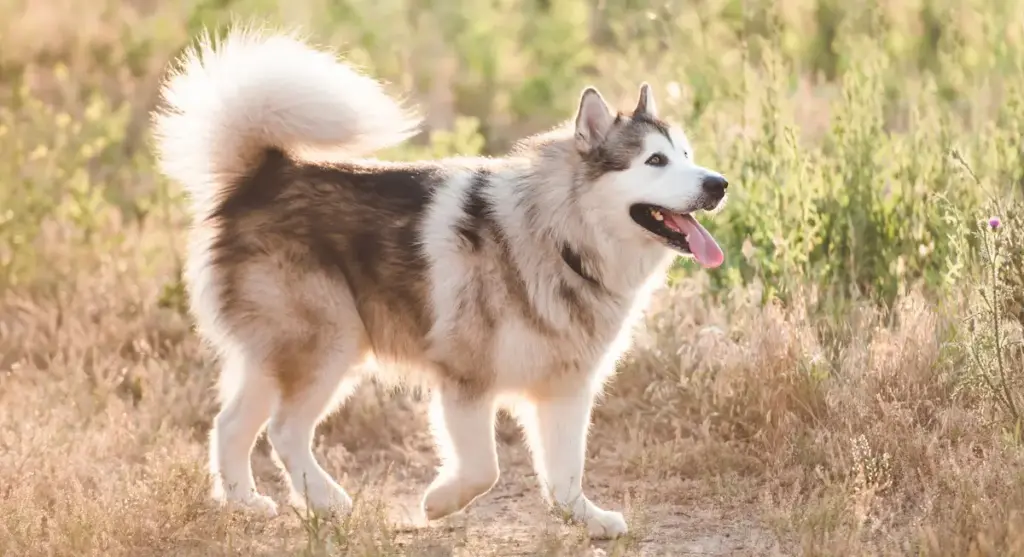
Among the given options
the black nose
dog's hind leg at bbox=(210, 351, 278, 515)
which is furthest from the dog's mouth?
dog's hind leg at bbox=(210, 351, 278, 515)

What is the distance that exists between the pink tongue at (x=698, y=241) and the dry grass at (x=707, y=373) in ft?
2.74

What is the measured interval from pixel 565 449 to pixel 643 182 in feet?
3.14

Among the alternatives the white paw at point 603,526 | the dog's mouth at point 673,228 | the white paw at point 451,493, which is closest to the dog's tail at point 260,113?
the dog's mouth at point 673,228

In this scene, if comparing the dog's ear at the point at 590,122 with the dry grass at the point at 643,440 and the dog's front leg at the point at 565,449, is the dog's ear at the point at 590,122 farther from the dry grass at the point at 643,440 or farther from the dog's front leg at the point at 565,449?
the dry grass at the point at 643,440

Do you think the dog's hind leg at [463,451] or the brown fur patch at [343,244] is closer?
the dog's hind leg at [463,451]

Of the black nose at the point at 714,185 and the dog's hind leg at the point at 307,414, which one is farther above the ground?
the black nose at the point at 714,185

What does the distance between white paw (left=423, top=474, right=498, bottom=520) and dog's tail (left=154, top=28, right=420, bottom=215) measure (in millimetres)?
1245

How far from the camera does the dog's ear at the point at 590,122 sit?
446cm

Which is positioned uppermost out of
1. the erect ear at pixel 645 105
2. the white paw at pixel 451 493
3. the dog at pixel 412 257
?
the erect ear at pixel 645 105

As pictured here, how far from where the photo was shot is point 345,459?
5.82 m

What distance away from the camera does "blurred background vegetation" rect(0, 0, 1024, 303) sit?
19.8 feet

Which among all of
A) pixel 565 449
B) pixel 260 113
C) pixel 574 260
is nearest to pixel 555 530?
pixel 565 449

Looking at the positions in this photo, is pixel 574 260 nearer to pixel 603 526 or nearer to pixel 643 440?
pixel 603 526

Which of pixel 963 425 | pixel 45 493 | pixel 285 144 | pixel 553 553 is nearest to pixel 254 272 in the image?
pixel 285 144
